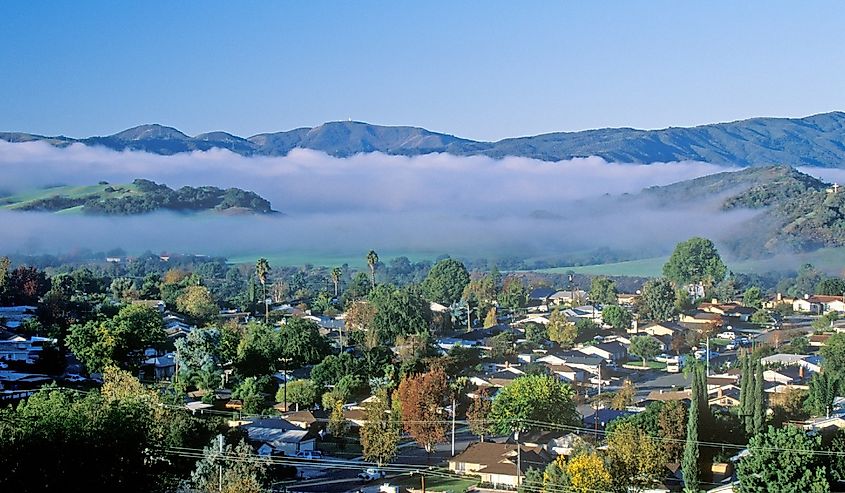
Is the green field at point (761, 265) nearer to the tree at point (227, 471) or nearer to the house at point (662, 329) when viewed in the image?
the house at point (662, 329)

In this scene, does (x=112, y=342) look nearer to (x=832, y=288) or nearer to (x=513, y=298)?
(x=513, y=298)

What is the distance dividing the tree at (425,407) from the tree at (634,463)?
14.8 feet

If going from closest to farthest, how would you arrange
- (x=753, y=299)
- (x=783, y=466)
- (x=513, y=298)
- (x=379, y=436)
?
(x=783, y=466) < (x=379, y=436) < (x=513, y=298) < (x=753, y=299)

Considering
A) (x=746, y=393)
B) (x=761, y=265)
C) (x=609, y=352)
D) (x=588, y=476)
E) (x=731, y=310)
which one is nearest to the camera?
(x=588, y=476)

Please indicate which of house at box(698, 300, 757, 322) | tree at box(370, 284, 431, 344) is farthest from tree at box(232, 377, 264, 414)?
house at box(698, 300, 757, 322)

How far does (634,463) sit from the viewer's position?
16531mm

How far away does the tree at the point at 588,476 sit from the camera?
1570 centimetres

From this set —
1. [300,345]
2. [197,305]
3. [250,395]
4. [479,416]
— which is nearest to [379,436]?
[479,416]

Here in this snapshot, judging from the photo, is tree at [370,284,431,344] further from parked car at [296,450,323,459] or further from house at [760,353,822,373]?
parked car at [296,450,323,459]

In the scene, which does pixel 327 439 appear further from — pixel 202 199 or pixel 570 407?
pixel 202 199

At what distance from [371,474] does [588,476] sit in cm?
465

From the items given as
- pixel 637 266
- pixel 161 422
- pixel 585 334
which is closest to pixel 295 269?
pixel 637 266

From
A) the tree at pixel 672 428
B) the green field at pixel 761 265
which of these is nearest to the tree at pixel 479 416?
the tree at pixel 672 428

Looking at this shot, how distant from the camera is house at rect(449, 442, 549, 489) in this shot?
18078 mm
